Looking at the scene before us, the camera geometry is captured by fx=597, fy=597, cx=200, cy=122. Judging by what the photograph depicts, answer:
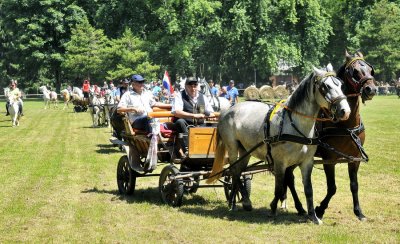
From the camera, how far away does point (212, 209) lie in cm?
1036

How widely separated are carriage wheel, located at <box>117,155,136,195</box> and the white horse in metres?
2.08

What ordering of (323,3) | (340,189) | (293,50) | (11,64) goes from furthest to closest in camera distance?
(11,64), (323,3), (293,50), (340,189)

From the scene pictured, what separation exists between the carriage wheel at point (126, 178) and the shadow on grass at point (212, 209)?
5.2 inches

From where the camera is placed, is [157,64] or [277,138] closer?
[277,138]

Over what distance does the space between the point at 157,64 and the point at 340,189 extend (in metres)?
50.5

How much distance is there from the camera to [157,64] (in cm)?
6147

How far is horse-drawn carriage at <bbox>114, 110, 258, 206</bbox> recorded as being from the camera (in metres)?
10.4

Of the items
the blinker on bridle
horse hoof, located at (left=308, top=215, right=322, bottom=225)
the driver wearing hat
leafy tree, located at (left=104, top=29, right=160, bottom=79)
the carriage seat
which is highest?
leafy tree, located at (left=104, top=29, right=160, bottom=79)

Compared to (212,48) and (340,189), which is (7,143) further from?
(212,48)

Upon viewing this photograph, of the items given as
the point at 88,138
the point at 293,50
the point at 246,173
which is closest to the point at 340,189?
the point at 246,173

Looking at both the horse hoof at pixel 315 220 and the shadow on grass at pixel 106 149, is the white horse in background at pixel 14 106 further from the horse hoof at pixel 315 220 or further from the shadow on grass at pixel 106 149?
the horse hoof at pixel 315 220

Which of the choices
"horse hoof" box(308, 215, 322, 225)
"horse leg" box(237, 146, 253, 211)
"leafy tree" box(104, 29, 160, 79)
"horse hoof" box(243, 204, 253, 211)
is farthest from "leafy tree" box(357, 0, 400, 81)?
"horse hoof" box(308, 215, 322, 225)

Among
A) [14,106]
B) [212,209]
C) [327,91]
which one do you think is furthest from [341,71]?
[14,106]

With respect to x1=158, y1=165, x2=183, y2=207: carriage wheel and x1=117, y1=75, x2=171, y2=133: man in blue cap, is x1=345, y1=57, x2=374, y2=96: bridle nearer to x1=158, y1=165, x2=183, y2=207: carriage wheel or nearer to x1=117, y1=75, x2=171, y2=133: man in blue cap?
x1=158, y1=165, x2=183, y2=207: carriage wheel
